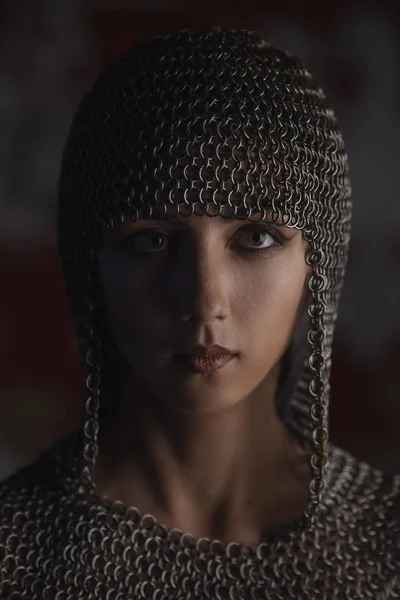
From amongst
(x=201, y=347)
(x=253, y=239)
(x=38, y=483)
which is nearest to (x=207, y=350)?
(x=201, y=347)

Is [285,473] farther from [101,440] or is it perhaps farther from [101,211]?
[101,211]

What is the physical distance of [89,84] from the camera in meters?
3.98

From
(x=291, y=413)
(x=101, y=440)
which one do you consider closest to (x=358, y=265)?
(x=291, y=413)

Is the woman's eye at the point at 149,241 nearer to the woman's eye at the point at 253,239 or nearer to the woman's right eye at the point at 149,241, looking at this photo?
the woman's right eye at the point at 149,241

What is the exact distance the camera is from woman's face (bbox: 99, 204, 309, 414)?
5.77 feet

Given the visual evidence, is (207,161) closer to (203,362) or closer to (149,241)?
(149,241)

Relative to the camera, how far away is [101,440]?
209cm

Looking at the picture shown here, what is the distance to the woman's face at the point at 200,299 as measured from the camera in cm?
176

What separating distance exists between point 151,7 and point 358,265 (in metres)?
1.36

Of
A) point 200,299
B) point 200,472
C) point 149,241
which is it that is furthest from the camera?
point 200,472

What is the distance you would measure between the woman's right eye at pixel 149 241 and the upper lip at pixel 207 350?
0.21 meters

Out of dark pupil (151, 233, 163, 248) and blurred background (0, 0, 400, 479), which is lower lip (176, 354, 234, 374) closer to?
dark pupil (151, 233, 163, 248)

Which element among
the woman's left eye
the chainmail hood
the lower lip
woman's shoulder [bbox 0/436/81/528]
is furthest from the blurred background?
the lower lip

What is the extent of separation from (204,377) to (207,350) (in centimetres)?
6
